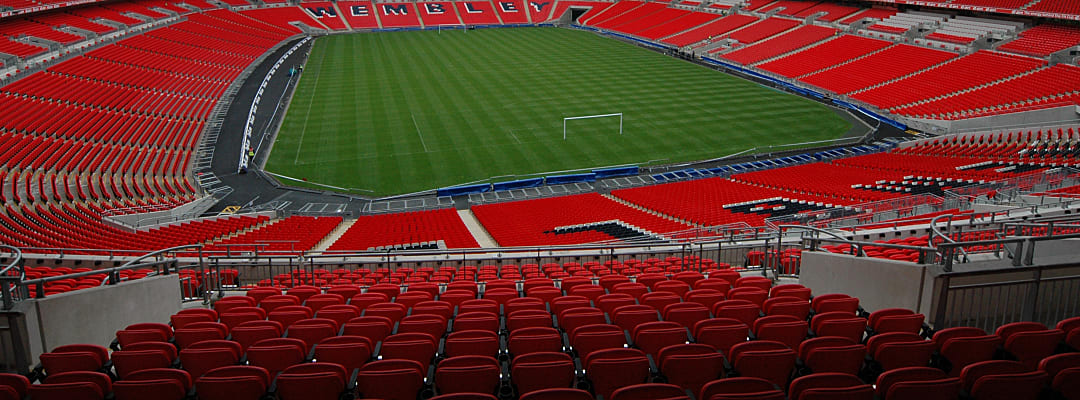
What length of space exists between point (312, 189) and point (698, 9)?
52539mm

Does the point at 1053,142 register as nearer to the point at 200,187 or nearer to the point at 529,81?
the point at 529,81

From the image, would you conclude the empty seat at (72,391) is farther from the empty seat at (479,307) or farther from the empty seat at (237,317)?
the empty seat at (479,307)

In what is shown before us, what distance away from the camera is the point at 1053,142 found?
1040 inches

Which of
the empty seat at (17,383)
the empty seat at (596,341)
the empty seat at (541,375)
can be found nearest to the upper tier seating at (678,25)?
the empty seat at (596,341)

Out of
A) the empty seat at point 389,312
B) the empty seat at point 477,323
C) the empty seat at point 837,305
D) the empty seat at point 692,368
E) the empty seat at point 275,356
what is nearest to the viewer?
the empty seat at point 692,368

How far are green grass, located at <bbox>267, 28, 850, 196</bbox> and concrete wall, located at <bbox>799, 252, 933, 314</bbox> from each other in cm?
1850

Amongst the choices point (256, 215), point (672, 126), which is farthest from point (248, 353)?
point (672, 126)

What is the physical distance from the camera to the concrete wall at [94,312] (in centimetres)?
675

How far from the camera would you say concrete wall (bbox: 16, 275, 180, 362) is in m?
6.75

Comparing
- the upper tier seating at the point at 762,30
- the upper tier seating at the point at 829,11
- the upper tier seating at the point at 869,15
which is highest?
the upper tier seating at the point at 829,11

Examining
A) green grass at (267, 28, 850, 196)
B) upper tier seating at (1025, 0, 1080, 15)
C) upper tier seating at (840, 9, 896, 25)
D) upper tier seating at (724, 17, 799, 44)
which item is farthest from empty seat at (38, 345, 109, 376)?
upper tier seating at (840, 9, 896, 25)

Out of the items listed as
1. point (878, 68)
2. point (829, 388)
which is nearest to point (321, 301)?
point (829, 388)

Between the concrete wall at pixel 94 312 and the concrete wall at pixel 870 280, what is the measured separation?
28.3ft

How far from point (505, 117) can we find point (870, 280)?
93.7 ft
